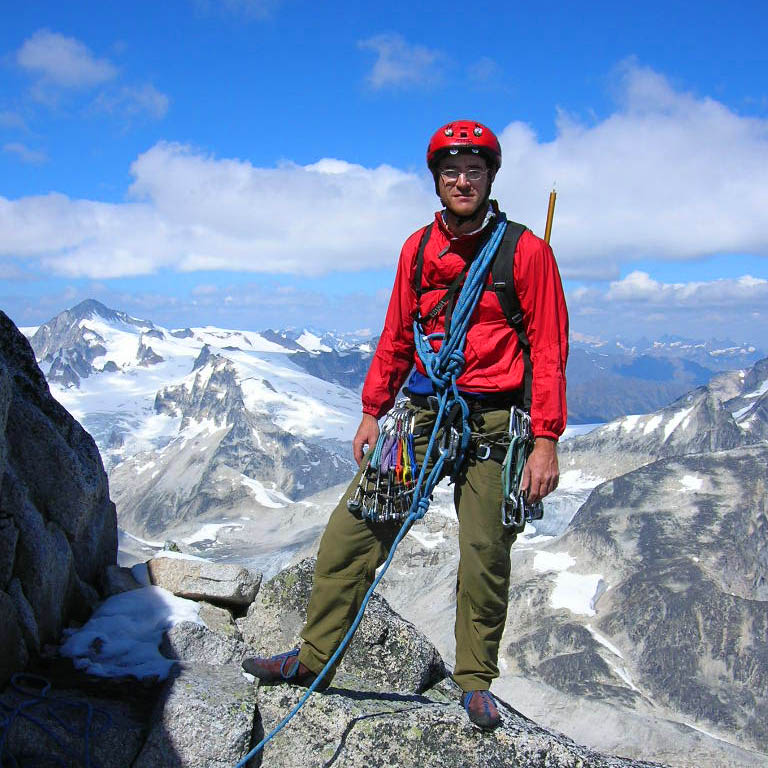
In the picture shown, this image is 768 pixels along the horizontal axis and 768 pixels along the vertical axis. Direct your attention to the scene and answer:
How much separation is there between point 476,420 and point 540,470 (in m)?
0.82

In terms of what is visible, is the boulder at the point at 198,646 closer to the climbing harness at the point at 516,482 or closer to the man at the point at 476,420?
the man at the point at 476,420

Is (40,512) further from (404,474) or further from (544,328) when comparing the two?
(544,328)

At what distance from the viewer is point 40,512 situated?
376 inches

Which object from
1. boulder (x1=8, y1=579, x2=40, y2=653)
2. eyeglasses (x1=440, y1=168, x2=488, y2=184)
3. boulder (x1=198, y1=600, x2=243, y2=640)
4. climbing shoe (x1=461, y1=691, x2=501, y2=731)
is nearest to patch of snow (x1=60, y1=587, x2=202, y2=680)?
boulder (x1=198, y1=600, x2=243, y2=640)

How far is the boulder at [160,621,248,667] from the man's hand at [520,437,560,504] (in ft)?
15.8

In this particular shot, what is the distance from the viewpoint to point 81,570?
35.6 ft

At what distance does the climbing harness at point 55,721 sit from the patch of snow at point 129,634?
1.10 metres

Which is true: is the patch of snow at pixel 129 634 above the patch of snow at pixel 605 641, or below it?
above

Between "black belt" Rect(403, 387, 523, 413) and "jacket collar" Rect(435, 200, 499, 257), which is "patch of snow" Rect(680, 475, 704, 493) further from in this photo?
→ "jacket collar" Rect(435, 200, 499, 257)

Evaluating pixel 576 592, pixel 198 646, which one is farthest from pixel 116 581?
pixel 576 592

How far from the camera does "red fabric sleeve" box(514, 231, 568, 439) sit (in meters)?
6.81

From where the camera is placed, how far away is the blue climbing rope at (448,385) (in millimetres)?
7012

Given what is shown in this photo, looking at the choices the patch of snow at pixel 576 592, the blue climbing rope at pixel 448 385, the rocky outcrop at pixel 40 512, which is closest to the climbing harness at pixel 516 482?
the blue climbing rope at pixel 448 385

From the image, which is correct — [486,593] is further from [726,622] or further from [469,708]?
[726,622]
